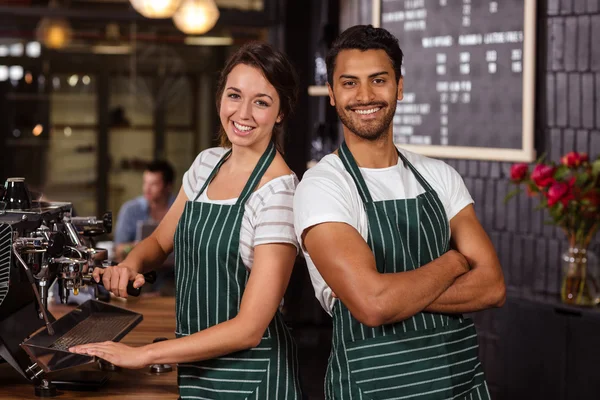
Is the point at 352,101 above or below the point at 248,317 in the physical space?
above

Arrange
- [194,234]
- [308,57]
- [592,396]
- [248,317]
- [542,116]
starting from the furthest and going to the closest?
[308,57] → [542,116] → [592,396] → [194,234] → [248,317]

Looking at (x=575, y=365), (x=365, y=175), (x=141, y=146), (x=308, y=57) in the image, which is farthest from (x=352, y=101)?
(x=141, y=146)

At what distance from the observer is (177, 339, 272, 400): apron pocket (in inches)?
Answer: 72.2

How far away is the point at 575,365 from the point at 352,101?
2.10 meters

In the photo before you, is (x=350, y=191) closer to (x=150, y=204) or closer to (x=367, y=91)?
(x=367, y=91)

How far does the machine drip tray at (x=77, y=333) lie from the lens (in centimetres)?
193

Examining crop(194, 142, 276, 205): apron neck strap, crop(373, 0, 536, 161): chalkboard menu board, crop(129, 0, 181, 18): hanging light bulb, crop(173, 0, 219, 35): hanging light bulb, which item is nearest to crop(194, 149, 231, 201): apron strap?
crop(194, 142, 276, 205): apron neck strap

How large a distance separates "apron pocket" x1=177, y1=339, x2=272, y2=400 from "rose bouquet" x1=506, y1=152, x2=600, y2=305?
1.99 meters

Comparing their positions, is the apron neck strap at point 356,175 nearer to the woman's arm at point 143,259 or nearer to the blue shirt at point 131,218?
the woman's arm at point 143,259

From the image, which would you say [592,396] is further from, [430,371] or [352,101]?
[352,101]

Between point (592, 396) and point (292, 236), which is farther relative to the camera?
point (592, 396)

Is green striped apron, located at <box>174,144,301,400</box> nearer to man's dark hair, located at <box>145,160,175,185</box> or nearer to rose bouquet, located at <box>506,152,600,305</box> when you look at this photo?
rose bouquet, located at <box>506,152,600,305</box>

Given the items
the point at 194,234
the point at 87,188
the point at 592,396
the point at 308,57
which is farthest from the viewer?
the point at 87,188

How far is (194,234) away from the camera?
1880mm
